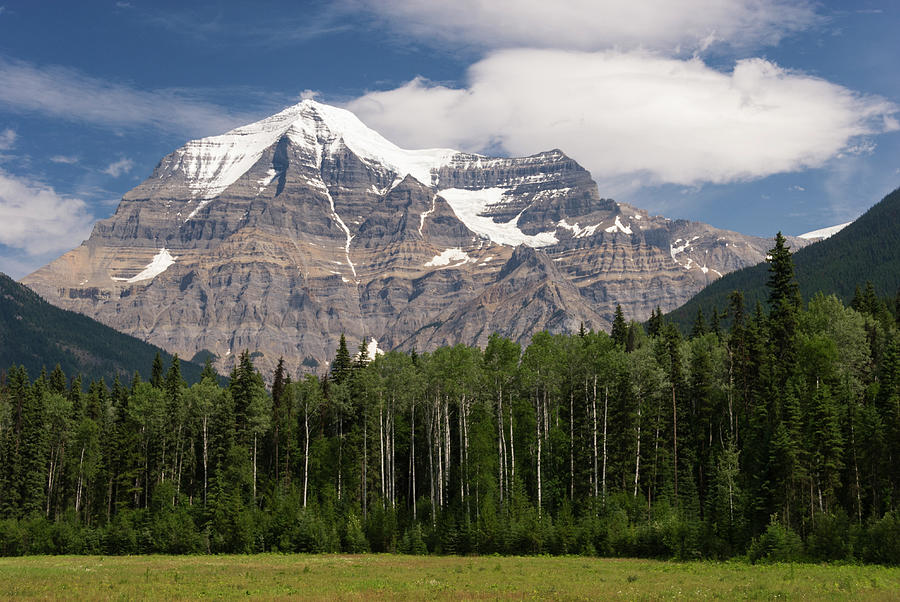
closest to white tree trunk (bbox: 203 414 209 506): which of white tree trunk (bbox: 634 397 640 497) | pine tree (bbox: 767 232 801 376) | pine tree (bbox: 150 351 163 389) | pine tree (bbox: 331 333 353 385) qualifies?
pine tree (bbox: 331 333 353 385)

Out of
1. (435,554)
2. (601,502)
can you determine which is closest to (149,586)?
(435,554)

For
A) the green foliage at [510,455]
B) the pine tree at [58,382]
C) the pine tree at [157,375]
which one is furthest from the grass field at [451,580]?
the pine tree at [58,382]

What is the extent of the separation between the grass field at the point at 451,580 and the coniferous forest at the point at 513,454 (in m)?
7.47

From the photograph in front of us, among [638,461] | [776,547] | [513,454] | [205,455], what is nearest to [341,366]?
[205,455]

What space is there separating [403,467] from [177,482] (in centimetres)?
2286

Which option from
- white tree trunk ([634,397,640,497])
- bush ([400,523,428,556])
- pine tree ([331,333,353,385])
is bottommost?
bush ([400,523,428,556])

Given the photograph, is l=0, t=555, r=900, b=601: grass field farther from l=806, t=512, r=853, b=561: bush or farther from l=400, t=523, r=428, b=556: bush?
l=400, t=523, r=428, b=556: bush

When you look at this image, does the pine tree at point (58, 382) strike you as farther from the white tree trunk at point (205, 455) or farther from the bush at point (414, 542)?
the bush at point (414, 542)

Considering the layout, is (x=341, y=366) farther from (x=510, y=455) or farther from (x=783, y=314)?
(x=783, y=314)

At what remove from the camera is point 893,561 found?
1961 inches

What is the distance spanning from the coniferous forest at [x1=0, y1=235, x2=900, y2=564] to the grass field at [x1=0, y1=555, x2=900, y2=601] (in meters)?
7.47

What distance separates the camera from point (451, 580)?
46.6 m

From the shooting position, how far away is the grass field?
39.2 metres

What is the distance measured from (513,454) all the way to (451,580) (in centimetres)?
2661
